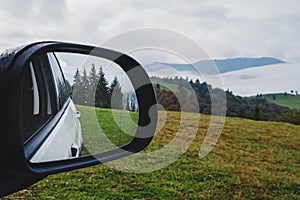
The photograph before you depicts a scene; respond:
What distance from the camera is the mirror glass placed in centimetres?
83

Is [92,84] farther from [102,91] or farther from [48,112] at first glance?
[48,112]

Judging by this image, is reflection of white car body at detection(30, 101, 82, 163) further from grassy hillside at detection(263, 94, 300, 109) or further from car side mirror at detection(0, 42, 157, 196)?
grassy hillside at detection(263, 94, 300, 109)

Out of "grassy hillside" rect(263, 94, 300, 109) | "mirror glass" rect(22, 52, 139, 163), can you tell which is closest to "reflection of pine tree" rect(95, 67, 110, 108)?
"mirror glass" rect(22, 52, 139, 163)

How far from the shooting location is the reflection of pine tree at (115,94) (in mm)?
1298

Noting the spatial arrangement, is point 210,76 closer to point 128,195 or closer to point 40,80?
point 128,195

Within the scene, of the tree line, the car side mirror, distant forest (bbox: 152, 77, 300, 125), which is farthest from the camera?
distant forest (bbox: 152, 77, 300, 125)

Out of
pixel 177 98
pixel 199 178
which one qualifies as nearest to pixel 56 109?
pixel 199 178

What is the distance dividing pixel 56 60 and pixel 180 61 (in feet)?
5.89

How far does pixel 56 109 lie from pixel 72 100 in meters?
0.23

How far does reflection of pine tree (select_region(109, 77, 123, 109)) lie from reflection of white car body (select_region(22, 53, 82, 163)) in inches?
5.6

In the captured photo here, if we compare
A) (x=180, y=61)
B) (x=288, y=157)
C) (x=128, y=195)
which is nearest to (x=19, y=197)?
(x=128, y=195)

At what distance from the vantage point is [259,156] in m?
4.51

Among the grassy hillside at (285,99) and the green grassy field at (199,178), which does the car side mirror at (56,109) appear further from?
the grassy hillside at (285,99)

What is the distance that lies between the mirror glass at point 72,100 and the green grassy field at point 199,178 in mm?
1574
